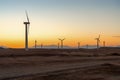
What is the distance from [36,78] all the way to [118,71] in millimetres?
14479

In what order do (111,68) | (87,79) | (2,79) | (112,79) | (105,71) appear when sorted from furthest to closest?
1. (111,68)
2. (105,71)
3. (112,79)
4. (87,79)
5. (2,79)

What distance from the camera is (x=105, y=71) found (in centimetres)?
4372

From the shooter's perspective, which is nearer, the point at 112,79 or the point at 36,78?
the point at 36,78

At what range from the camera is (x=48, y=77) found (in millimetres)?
34344

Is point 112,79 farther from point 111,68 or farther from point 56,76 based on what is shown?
point 111,68

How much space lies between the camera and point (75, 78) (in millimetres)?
34688

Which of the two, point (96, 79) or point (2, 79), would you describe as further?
point (96, 79)

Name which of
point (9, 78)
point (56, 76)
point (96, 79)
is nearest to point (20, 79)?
point (9, 78)

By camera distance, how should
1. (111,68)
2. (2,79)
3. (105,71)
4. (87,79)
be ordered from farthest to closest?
(111,68) < (105,71) < (87,79) < (2,79)

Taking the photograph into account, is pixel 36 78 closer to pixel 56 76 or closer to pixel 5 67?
pixel 56 76

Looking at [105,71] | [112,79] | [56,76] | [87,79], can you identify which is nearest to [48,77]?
[56,76]

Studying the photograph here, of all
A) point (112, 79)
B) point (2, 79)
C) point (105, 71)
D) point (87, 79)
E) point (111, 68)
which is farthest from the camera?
point (111, 68)

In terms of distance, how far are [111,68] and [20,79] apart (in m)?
18.0

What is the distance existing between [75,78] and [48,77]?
104 inches
